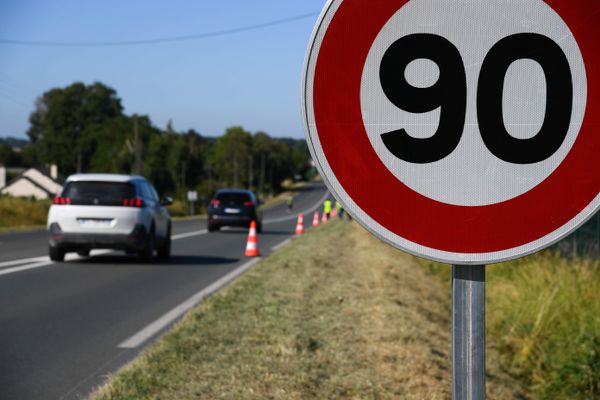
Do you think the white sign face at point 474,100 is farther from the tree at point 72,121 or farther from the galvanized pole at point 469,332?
the tree at point 72,121

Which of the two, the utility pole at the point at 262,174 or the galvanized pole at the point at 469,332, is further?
the utility pole at the point at 262,174

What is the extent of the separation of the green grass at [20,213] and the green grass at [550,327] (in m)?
35.2

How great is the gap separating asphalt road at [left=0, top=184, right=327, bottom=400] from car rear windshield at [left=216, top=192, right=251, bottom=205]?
38.5ft

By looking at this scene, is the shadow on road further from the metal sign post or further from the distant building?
the distant building

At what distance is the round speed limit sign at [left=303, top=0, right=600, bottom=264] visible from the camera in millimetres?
2193

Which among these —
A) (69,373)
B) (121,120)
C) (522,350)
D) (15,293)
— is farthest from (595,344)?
(121,120)

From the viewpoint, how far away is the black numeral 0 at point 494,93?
2.20 meters

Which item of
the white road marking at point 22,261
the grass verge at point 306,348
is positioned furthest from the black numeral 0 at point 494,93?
the white road marking at point 22,261

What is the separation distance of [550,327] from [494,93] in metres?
7.03

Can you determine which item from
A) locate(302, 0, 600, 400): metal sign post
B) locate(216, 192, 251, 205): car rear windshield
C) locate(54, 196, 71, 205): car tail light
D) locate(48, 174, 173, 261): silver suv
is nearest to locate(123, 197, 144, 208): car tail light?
locate(48, 174, 173, 261): silver suv

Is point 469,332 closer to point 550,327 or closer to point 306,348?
point 306,348

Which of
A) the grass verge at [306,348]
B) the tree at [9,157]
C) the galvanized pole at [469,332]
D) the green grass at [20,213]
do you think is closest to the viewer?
the galvanized pole at [469,332]

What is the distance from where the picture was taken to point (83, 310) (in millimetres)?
10211

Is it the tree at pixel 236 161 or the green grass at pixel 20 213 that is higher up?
the tree at pixel 236 161
